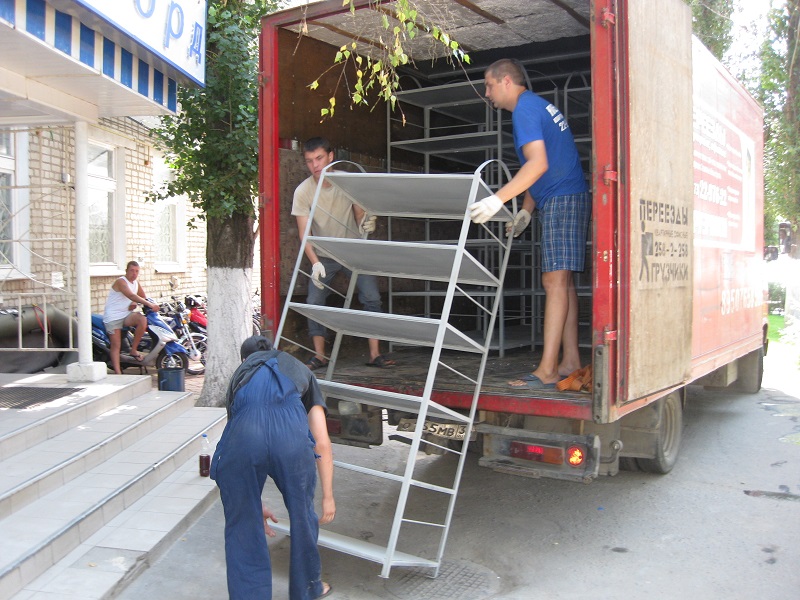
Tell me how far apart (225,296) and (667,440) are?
15.2ft

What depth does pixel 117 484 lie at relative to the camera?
16.3 ft

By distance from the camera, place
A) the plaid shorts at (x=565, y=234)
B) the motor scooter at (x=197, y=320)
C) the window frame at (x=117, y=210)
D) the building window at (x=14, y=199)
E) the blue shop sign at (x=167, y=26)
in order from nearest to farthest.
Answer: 1. the plaid shorts at (x=565, y=234)
2. the blue shop sign at (x=167, y=26)
3. the building window at (x=14, y=199)
4. the window frame at (x=117, y=210)
5. the motor scooter at (x=197, y=320)

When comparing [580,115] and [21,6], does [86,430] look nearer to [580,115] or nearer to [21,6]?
[21,6]

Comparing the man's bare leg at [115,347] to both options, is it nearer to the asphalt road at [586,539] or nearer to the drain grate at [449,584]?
the asphalt road at [586,539]

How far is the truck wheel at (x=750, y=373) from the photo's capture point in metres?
8.95

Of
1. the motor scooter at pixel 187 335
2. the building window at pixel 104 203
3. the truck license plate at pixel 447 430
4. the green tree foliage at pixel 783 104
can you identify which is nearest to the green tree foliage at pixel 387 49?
the truck license plate at pixel 447 430

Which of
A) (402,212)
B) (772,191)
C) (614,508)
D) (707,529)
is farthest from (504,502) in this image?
(772,191)

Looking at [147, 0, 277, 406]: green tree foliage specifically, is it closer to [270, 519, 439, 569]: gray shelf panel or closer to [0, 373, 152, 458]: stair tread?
[0, 373, 152, 458]: stair tread

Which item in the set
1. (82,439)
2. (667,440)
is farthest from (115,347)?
(667,440)

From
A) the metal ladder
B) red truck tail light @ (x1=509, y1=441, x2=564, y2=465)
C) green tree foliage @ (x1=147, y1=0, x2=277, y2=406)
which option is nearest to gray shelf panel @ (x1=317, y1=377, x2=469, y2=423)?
the metal ladder

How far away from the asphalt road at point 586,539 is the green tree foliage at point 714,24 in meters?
8.95

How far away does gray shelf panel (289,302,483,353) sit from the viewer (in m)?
4.06

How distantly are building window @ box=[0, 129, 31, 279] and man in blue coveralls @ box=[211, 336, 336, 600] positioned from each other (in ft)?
19.6

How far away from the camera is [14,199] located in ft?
28.4
